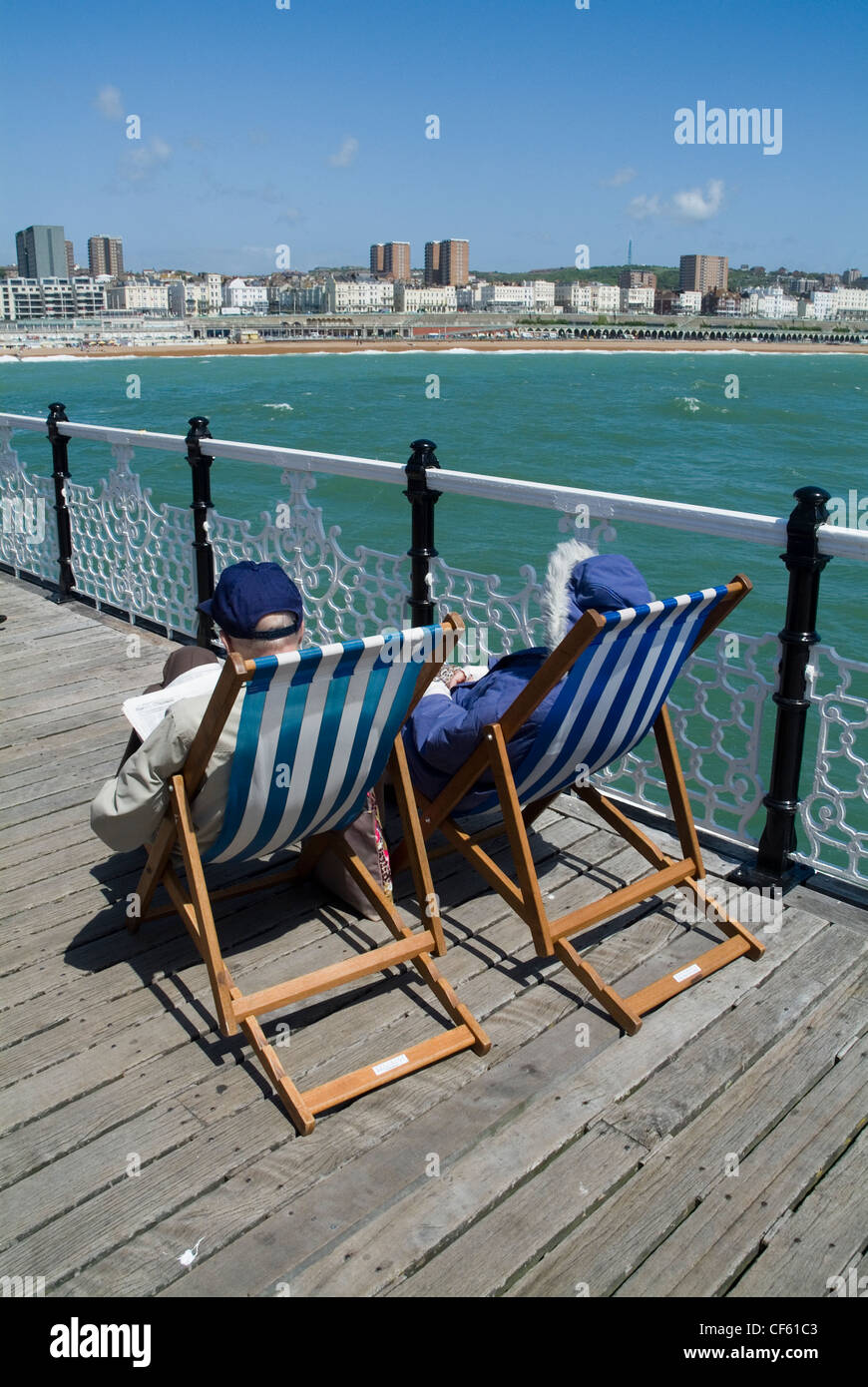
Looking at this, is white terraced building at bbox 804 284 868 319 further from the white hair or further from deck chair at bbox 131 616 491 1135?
deck chair at bbox 131 616 491 1135

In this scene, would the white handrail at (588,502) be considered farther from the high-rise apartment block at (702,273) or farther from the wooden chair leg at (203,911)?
the high-rise apartment block at (702,273)

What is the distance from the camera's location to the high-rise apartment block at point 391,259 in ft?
625

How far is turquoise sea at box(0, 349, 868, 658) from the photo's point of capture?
2031 centimetres

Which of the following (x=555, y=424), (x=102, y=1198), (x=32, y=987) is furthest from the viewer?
(x=555, y=424)

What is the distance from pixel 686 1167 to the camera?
2.18 m

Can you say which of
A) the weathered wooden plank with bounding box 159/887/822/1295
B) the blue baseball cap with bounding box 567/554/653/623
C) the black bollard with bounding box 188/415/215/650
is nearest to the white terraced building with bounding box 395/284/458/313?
the black bollard with bounding box 188/415/215/650

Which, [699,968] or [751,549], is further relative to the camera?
[751,549]

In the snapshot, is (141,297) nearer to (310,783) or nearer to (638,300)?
(638,300)

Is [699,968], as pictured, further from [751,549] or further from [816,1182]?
[751,549]

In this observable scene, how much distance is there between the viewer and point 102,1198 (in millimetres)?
2102

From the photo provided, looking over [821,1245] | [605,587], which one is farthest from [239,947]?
[821,1245]

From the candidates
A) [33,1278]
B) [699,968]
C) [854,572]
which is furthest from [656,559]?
[33,1278]

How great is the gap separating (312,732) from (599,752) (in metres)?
0.86

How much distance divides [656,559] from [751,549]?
3.43 meters
